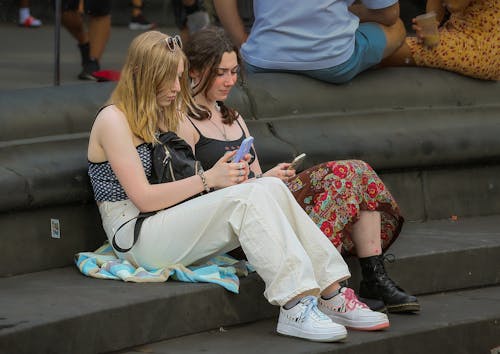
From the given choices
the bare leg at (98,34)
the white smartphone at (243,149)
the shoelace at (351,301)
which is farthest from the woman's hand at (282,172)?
the bare leg at (98,34)

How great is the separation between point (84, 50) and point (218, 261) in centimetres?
279

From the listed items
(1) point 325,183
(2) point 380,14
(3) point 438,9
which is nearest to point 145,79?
(1) point 325,183

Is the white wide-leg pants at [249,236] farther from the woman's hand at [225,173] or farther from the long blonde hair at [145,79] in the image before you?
the long blonde hair at [145,79]

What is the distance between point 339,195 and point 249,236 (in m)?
0.56

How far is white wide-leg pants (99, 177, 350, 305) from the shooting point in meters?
4.42

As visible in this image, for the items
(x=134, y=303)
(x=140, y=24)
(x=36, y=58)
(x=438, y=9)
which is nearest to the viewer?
(x=134, y=303)

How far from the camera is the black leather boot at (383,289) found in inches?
192

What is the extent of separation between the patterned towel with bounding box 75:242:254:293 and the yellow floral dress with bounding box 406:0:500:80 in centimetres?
192

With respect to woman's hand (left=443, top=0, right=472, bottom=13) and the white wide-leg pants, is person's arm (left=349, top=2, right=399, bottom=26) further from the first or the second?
the white wide-leg pants

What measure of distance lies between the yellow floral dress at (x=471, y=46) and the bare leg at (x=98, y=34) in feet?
6.54

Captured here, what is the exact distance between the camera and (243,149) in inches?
181

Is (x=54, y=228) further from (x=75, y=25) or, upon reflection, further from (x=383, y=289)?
(x=75, y=25)

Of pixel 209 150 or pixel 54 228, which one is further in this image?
pixel 209 150

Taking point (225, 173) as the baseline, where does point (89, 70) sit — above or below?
below
